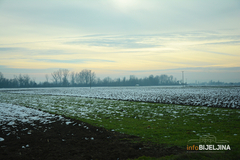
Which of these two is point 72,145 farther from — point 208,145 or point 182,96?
point 182,96

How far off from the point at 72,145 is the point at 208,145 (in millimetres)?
6041

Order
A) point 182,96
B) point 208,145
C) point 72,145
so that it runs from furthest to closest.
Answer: point 182,96, point 72,145, point 208,145

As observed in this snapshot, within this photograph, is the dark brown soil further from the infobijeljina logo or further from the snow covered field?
the snow covered field

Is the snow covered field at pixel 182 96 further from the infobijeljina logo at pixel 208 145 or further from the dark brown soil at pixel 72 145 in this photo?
the dark brown soil at pixel 72 145

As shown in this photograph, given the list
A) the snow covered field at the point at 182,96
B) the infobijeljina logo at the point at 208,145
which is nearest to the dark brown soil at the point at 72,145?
the infobijeljina logo at the point at 208,145

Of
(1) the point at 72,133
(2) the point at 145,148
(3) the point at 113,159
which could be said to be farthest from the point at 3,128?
(2) the point at 145,148

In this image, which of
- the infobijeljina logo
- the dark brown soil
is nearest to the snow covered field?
the infobijeljina logo

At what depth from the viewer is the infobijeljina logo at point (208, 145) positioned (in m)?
7.24

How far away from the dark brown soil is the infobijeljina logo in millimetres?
646

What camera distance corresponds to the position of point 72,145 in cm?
859

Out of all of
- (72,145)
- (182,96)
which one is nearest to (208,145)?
(72,145)

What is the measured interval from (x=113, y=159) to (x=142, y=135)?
10.7 ft

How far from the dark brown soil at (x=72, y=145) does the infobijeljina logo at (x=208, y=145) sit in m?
0.65

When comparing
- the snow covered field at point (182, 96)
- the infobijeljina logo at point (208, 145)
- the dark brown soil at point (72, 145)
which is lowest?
the dark brown soil at point (72, 145)
